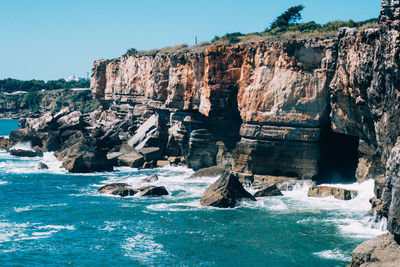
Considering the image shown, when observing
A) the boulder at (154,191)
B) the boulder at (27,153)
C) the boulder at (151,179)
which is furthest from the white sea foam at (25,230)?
the boulder at (27,153)

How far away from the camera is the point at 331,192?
115ft

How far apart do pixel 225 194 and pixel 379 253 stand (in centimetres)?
1576

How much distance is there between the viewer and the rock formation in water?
2507cm

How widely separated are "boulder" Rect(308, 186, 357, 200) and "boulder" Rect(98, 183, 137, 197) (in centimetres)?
1383

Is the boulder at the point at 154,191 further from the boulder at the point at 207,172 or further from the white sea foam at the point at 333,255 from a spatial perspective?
the white sea foam at the point at 333,255

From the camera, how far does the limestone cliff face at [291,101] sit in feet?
83.7

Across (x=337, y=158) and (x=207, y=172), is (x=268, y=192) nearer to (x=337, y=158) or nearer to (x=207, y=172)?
(x=337, y=158)

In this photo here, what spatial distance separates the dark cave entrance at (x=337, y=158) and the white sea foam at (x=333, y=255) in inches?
580

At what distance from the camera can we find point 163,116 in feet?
200

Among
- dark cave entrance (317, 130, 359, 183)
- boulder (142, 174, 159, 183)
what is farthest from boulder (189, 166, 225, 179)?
dark cave entrance (317, 130, 359, 183)

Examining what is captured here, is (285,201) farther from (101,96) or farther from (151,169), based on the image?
(101,96)

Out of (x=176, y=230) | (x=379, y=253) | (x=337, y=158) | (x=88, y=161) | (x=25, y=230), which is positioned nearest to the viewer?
(x=379, y=253)

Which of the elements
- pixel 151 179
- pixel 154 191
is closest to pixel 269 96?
pixel 154 191

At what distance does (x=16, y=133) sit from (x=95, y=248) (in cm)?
4880
